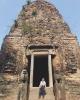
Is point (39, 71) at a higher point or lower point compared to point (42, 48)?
lower

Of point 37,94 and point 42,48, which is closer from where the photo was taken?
point 37,94

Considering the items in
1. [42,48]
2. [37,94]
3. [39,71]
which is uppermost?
[42,48]

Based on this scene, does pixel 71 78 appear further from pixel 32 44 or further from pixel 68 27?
pixel 68 27

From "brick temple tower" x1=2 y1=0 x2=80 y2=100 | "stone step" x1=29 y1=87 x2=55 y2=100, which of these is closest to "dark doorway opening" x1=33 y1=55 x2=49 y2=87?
"brick temple tower" x1=2 y1=0 x2=80 y2=100

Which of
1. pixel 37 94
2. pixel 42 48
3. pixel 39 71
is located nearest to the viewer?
pixel 37 94

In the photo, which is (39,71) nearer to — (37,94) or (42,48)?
(42,48)

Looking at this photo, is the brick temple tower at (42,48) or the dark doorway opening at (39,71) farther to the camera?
the dark doorway opening at (39,71)

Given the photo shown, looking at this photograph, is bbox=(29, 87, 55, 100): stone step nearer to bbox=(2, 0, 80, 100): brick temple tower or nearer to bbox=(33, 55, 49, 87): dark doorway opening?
bbox=(2, 0, 80, 100): brick temple tower

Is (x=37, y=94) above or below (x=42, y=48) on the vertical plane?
below

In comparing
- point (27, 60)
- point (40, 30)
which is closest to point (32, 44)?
point (27, 60)

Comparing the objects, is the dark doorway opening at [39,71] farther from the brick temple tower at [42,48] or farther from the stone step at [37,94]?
the stone step at [37,94]

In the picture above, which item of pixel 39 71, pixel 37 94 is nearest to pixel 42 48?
pixel 39 71

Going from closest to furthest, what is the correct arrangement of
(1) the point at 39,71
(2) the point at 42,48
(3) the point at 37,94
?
1. (3) the point at 37,94
2. (2) the point at 42,48
3. (1) the point at 39,71

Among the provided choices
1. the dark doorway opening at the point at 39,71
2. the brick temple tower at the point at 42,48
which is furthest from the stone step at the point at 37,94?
the dark doorway opening at the point at 39,71
